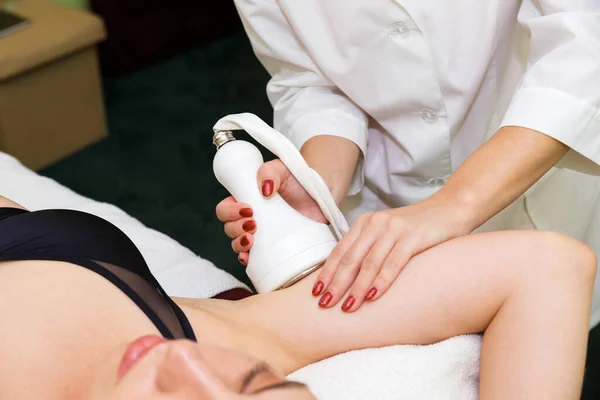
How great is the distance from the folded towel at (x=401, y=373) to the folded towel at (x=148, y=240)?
1.35 feet

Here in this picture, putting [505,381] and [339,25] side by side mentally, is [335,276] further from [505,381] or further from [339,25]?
[339,25]

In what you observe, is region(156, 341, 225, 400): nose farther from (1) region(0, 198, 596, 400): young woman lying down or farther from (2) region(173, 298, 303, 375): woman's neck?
(2) region(173, 298, 303, 375): woman's neck

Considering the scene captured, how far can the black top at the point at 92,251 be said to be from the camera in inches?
35.5

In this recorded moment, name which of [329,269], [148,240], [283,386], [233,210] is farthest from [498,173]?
[148,240]

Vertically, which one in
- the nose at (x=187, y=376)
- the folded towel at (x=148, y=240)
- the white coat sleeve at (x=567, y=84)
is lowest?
the folded towel at (x=148, y=240)

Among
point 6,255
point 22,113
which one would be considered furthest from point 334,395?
point 22,113

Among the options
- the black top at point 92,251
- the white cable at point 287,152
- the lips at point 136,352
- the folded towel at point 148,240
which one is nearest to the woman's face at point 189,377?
the lips at point 136,352

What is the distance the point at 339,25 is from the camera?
Result: 1.22m

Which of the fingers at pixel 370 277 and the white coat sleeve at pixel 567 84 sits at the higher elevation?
the white coat sleeve at pixel 567 84

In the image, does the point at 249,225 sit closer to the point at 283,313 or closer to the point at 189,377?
the point at 283,313

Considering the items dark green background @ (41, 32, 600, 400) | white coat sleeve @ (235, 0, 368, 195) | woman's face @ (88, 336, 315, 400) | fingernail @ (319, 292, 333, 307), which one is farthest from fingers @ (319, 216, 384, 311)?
dark green background @ (41, 32, 600, 400)

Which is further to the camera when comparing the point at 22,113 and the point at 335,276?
the point at 22,113

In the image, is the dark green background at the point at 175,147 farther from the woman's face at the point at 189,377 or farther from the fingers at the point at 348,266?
the woman's face at the point at 189,377

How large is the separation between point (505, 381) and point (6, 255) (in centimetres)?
69
